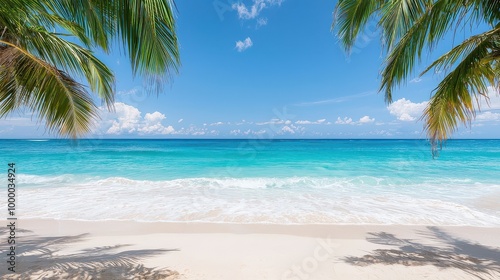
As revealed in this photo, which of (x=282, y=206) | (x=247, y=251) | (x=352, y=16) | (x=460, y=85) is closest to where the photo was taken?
(x=460, y=85)

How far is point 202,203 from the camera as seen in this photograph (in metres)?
8.48

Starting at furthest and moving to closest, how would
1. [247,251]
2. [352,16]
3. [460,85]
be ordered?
[247,251], [352,16], [460,85]

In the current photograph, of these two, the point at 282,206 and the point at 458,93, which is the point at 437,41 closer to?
the point at 458,93

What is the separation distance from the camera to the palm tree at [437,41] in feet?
9.97

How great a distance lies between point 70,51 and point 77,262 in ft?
10.6

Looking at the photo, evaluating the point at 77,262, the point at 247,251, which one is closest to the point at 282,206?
the point at 247,251

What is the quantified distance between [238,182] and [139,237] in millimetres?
8986

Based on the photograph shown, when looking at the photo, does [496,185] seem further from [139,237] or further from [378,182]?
[139,237]

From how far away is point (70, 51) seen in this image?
3.31 m

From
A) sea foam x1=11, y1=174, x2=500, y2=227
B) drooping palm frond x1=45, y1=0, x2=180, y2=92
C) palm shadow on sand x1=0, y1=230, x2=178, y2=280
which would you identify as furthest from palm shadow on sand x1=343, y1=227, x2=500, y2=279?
drooping palm frond x1=45, y1=0, x2=180, y2=92

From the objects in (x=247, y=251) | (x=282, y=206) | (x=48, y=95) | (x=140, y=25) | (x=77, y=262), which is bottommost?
(x=282, y=206)

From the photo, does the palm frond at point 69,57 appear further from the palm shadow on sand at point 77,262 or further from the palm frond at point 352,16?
the palm frond at point 352,16

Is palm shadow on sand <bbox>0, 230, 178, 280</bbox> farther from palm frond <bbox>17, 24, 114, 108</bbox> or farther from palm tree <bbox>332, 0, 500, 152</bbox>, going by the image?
palm tree <bbox>332, 0, 500, 152</bbox>

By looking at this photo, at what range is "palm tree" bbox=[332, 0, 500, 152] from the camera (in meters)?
3.04
